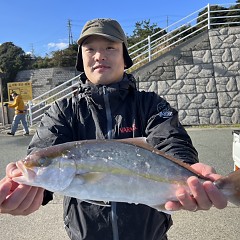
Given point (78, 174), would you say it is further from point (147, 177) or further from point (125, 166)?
point (147, 177)

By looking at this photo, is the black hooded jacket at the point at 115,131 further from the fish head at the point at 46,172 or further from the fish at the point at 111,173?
the fish head at the point at 46,172

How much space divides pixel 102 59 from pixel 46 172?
2.95ft

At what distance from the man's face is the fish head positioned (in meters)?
0.78

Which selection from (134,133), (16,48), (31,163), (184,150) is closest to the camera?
(31,163)

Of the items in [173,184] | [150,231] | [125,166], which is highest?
[125,166]

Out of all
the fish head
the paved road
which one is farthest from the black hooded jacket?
the paved road

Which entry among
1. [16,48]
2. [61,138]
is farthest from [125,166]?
[16,48]

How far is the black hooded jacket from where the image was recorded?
1.97 m

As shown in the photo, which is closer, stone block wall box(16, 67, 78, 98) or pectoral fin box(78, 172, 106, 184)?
pectoral fin box(78, 172, 106, 184)

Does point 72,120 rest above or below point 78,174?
above

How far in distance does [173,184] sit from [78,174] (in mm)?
488

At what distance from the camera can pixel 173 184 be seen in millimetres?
1655

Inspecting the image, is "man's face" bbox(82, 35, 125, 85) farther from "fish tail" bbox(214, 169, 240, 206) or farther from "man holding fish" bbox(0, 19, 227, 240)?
"fish tail" bbox(214, 169, 240, 206)

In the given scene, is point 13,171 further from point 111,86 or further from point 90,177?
point 111,86
